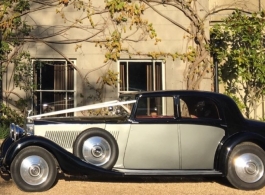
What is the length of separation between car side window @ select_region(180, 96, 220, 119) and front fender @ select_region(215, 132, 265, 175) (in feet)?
1.44

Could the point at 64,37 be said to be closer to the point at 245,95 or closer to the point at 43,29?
the point at 43,29

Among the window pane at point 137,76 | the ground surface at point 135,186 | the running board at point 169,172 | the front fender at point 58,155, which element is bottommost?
the ground surface at point 135,186

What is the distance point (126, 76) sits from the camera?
12906 millimetres

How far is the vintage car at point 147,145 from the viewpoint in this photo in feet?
24.4

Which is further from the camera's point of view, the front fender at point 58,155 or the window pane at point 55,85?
the window pane at point 55,85

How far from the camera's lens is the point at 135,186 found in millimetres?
8000

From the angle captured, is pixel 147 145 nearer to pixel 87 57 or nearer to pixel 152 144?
pixel 152 144

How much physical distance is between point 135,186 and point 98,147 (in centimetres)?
93

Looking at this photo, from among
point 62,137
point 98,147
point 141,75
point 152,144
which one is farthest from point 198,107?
point 141,75

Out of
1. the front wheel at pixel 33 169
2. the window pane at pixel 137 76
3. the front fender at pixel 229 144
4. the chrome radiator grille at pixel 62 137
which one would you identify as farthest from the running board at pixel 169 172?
the window pane at pixel 137 76

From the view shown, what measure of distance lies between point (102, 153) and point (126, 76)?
17.9 ft

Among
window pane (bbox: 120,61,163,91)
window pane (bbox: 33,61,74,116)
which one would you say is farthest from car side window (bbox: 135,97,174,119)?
window pane (bbox: 33,61,74,116)

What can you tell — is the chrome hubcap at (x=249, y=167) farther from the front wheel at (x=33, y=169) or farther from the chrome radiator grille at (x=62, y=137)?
the front wheel at (x=33, y=169)

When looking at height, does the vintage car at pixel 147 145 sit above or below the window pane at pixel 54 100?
below
